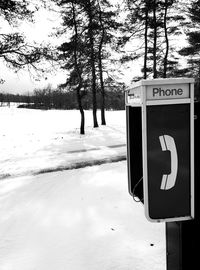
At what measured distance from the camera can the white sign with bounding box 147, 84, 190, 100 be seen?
1735mm

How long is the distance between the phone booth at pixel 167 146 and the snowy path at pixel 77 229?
5.24 ft

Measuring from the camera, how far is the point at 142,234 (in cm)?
386

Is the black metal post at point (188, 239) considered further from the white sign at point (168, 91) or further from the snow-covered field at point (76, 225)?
the snow-covered field at point (76, 225)

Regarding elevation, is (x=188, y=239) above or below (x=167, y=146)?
below

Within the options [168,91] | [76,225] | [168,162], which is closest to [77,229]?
[76,225]

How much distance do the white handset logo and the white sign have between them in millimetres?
268

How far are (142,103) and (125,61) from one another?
16967 mm

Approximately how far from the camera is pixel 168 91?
1.75m

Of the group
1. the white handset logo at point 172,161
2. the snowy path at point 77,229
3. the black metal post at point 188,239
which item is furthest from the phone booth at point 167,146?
the snowy path at point 77,229

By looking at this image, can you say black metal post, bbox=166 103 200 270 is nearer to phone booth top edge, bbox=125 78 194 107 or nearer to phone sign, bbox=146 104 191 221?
phone sign, bbox=146 104 191 221

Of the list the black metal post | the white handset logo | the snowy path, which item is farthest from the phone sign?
the snowy path

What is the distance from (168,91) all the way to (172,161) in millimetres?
470

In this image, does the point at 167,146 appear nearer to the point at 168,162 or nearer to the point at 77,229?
the point at 168,162

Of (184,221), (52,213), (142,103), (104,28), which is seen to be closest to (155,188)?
(184,221)
